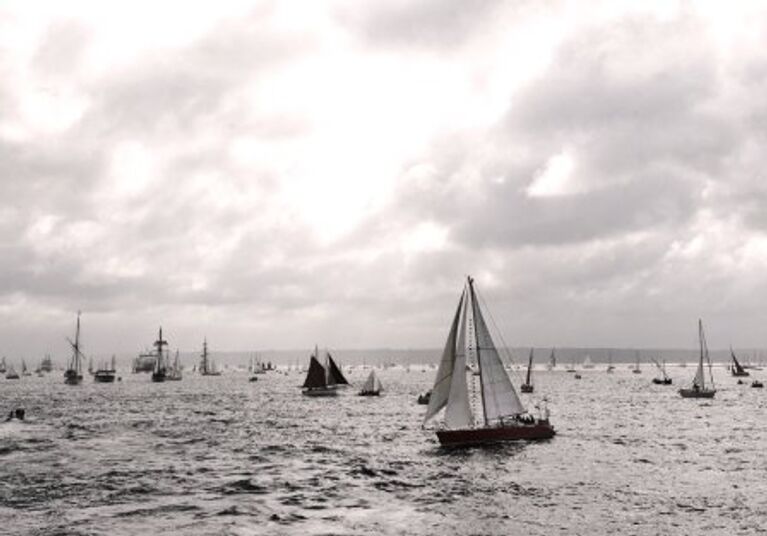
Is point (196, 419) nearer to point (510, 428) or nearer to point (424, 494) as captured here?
point (510, 428)

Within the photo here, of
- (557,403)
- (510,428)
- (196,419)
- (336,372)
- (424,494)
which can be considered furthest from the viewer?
(336,372)

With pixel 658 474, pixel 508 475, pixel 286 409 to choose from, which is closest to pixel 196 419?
pixel 286 409

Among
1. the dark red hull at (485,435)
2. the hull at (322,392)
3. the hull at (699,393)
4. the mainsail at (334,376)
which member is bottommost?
the hull at (699,393)

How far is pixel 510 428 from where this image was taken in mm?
64375

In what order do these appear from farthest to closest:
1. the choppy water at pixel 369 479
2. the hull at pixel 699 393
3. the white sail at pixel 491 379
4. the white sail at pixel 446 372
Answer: the hull at pixel 699 393 < the white sail at pixel 491 379 < the white sail at pixel 446 372 < the choppy water at pixel 369 479

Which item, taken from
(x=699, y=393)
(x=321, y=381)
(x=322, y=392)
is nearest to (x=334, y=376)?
(x=321, y=381)

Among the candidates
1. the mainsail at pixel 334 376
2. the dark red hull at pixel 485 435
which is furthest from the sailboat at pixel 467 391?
the mainsail at pixel 334 376

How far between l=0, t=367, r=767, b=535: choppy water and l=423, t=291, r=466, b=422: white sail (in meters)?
4.27

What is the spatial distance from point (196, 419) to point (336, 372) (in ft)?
171

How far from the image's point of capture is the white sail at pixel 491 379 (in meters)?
62.8

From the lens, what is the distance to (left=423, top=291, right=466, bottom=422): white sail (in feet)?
193

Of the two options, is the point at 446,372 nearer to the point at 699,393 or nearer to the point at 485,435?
the point at 485,435

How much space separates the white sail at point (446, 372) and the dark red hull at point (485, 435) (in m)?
2.59

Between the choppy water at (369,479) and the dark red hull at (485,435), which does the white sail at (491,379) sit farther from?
the choppy water at (369,479)
